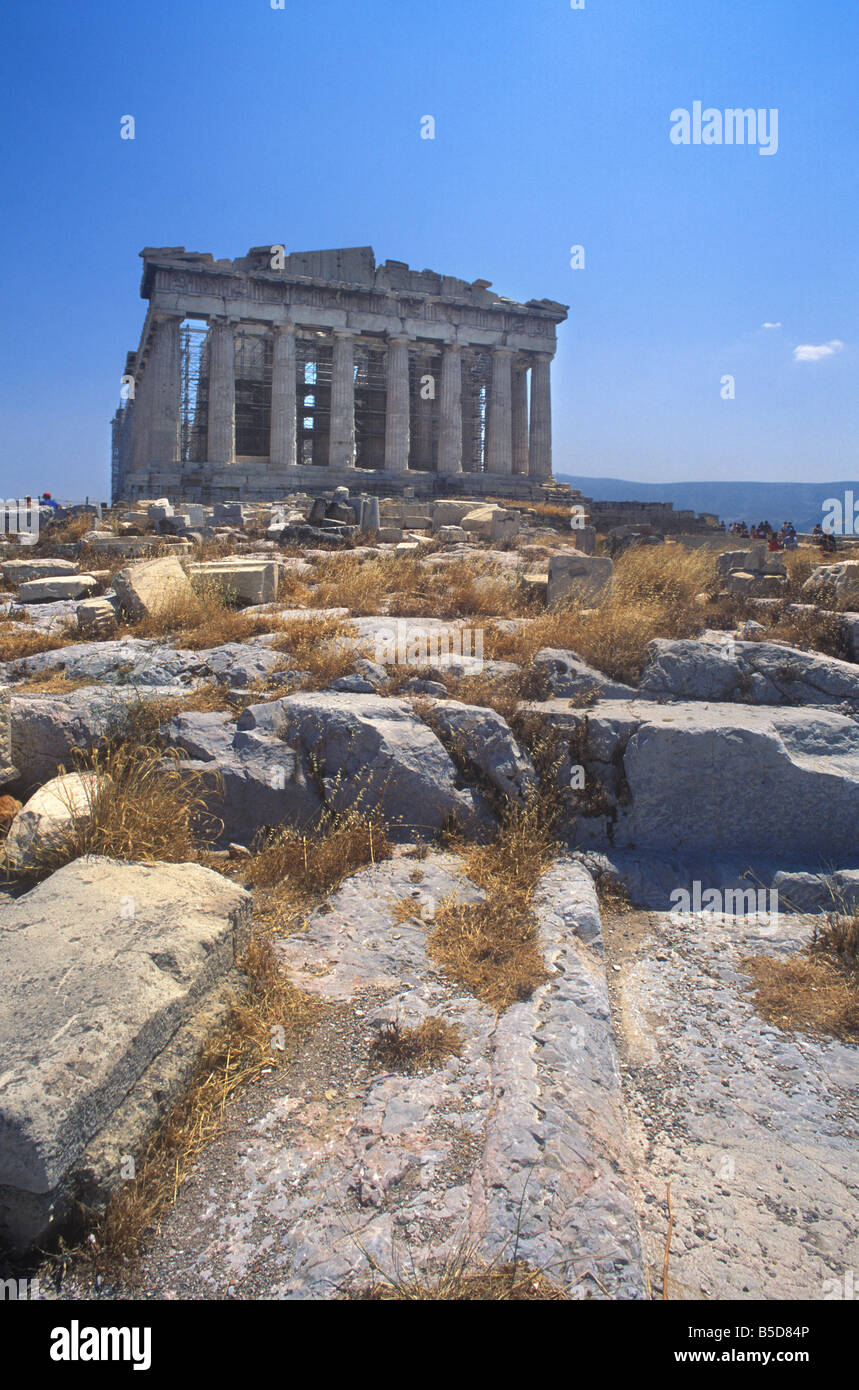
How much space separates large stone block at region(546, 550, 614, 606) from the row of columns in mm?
22618

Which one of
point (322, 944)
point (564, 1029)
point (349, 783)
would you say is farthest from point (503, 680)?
point (564, 1029)

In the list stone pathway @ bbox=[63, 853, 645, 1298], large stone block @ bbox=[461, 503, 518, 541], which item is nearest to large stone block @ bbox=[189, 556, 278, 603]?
stone pathway @ bbox=[63, 853, 645, 1298]

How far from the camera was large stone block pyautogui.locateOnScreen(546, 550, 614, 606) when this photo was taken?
8.36 m

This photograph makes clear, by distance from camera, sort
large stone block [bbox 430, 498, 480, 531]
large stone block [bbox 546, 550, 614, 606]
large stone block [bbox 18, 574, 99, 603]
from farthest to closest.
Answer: large stone block [bbox 430, 498, 480, 531] → large stone block [bbox 18, 574, 99, 603] → large stone block [bbox 546, 550, 614, 606]

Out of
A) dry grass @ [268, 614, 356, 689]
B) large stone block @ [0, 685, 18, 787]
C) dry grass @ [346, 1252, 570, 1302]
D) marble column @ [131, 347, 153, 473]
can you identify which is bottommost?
dry grass @ [346, 1252, 570, 1302]

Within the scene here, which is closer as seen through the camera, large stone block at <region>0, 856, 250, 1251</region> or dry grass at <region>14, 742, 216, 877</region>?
large stone block at <region>0, 856, 250, 1251</region>

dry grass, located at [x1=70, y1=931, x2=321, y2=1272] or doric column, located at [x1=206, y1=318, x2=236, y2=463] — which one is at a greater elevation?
doric column, located at [x1=206, y1=318, x2=236, y2=463]

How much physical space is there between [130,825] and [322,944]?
4.00 feet

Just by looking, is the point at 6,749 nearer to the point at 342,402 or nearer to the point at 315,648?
the point at 315,648

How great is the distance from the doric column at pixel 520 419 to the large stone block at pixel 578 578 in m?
27.6

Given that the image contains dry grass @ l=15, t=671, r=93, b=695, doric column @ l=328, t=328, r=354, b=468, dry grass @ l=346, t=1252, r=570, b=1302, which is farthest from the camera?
doric column @ l=328, t=328, r=354, b=468

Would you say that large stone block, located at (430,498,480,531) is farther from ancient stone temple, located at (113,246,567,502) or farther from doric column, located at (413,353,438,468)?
doric column, located at (413,353,438,468)

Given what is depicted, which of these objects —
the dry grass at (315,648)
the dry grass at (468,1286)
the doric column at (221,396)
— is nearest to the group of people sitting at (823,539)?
the dry grass at (315,648)

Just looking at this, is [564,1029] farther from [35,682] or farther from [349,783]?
[35,682]
